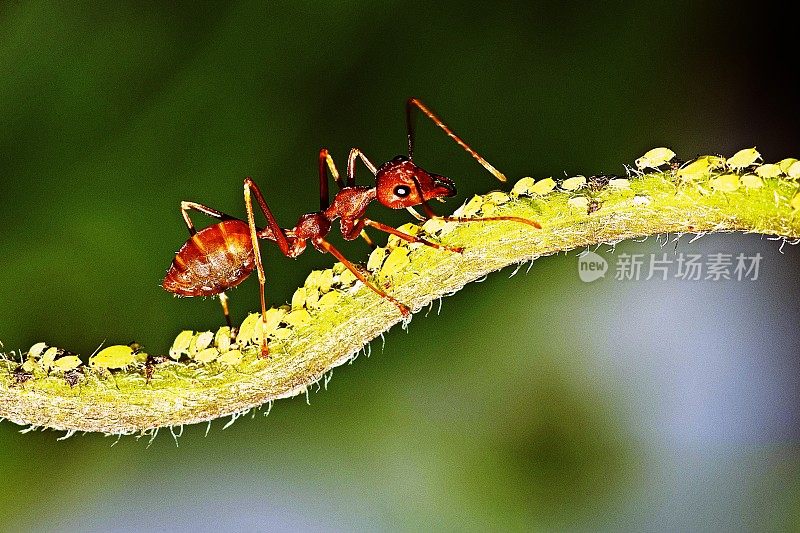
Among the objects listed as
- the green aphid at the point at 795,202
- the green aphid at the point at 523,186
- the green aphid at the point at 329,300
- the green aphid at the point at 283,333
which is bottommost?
the green aphid at the point at 283,333

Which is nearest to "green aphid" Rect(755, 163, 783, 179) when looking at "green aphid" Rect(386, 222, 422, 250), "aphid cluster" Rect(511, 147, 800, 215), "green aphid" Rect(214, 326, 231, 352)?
"aphid cluster" Rect(511, 147, 800, 215)

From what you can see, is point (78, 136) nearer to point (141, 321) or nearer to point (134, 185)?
point (134, 185)

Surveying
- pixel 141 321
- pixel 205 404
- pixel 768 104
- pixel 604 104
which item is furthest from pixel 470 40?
pixel 205 404

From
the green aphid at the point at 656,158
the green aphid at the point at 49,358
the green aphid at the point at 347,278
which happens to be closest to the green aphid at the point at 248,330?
the green aphid at the point at 347,278

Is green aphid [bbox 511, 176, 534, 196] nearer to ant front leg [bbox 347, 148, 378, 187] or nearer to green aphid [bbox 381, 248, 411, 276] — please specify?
green aphid [bbox 381, 248, 411, 276]

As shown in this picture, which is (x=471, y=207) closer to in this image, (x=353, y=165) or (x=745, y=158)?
(x=745, y=158)

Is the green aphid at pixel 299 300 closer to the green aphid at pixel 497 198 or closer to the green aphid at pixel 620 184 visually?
the green aphid at pixel 497 198

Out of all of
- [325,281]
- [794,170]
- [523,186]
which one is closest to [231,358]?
[325,281]
